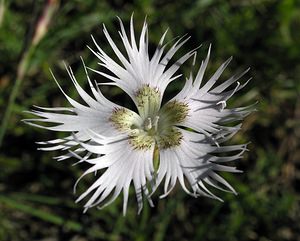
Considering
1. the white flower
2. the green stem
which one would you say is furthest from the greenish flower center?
the green stem

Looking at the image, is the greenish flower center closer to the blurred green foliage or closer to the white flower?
the white flower

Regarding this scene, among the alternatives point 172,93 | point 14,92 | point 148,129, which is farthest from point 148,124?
point 172,93

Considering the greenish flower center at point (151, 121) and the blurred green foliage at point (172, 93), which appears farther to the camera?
the blurred green foliage at point (172, 93)

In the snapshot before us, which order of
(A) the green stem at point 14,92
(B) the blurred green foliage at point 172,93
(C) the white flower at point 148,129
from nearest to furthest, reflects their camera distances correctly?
(C) the white flower at point 148,129, (A) the green stem at point 14,92, (B) the blurred green foliage at point 172,93

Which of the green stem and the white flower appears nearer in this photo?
the white flower

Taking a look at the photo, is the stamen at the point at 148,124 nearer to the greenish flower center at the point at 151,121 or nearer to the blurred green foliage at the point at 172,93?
the greenish flower center at the point at 151,121

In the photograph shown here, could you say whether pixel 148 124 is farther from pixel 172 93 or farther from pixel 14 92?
pixel 172 93

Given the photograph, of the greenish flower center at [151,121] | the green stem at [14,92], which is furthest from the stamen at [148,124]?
the green stem at [14,92]
